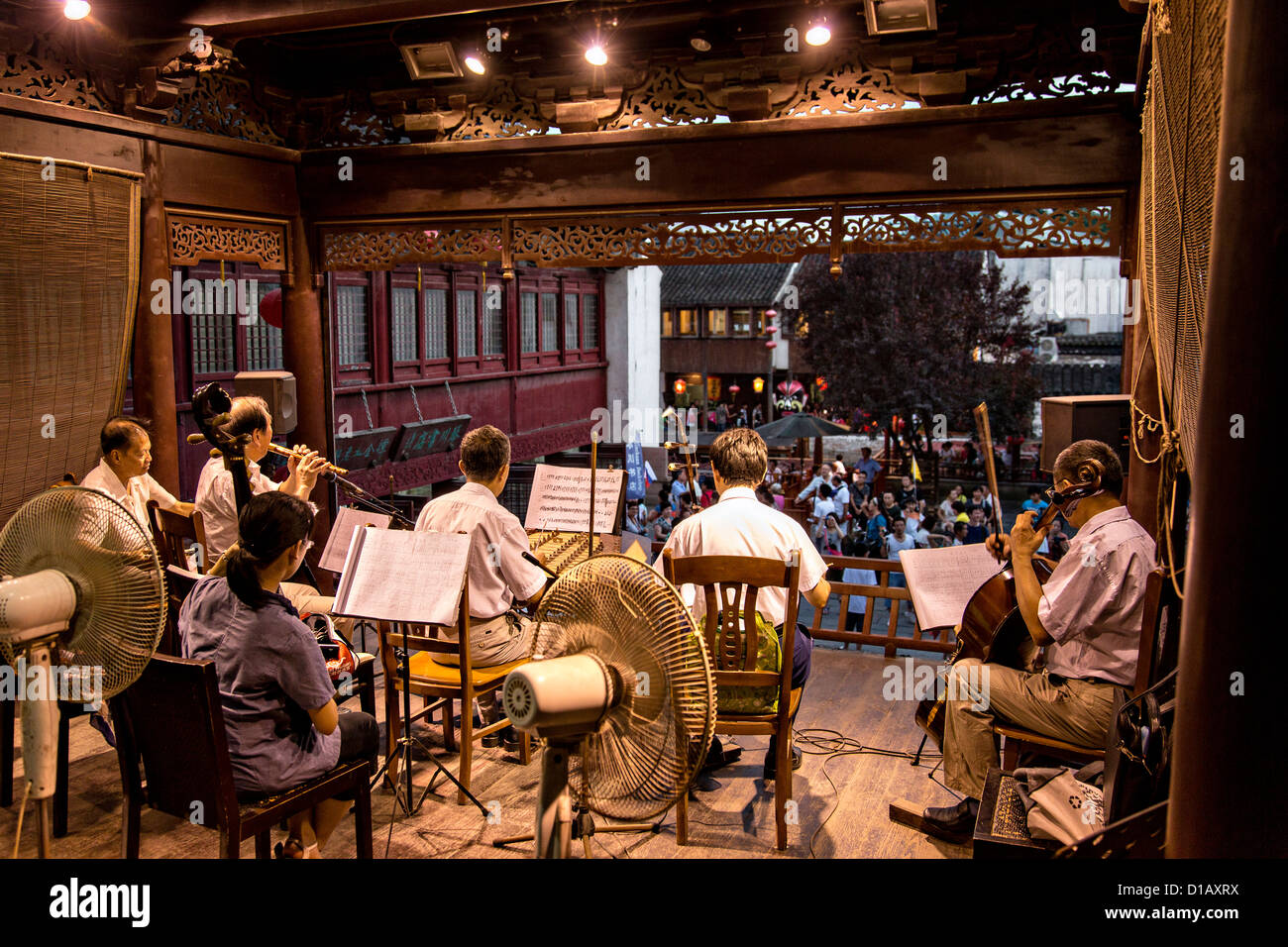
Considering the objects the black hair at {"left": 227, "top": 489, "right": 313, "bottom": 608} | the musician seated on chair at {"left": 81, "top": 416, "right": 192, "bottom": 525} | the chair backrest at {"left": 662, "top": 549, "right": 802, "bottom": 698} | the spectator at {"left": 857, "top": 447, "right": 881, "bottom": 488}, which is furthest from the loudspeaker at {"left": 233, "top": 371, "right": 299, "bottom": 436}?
the spectator at {"left": 857, "top": 447, "right": 881, "bottom": 488}

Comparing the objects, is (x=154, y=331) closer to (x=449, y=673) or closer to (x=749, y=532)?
(x=449, y=673)

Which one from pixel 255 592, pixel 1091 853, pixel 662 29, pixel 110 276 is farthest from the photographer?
pixel 662 29

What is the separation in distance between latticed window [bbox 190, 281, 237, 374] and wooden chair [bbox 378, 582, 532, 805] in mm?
7109

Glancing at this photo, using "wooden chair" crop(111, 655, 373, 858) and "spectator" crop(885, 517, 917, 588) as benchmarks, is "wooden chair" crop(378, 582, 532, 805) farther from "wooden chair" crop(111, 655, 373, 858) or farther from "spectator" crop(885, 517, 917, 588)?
"spectator" crop(885, 517, 917, 588)

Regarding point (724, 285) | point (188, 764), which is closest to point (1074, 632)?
point (188, 764)

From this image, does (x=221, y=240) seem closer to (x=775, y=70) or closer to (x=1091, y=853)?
(x=775, y=70)

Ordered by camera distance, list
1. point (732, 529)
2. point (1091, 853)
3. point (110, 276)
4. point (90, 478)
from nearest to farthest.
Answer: point (1091, 853) → point (732, 529) → point (90, 478) → point (110, 276)

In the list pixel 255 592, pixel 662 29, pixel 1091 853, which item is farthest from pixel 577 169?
pixel 1091 853

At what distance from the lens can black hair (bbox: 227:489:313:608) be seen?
120 inches

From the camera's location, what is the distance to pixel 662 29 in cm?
617

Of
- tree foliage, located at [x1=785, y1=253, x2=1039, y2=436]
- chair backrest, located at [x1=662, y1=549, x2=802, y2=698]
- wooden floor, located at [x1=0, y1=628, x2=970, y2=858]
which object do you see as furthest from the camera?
tree foliage, located at [x1=785, y1=253, x2=1039, y2=436]

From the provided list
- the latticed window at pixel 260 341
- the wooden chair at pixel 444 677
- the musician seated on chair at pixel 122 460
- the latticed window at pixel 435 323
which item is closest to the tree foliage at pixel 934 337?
the latticed window at pixel 435 323

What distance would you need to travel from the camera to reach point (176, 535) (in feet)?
15.3
